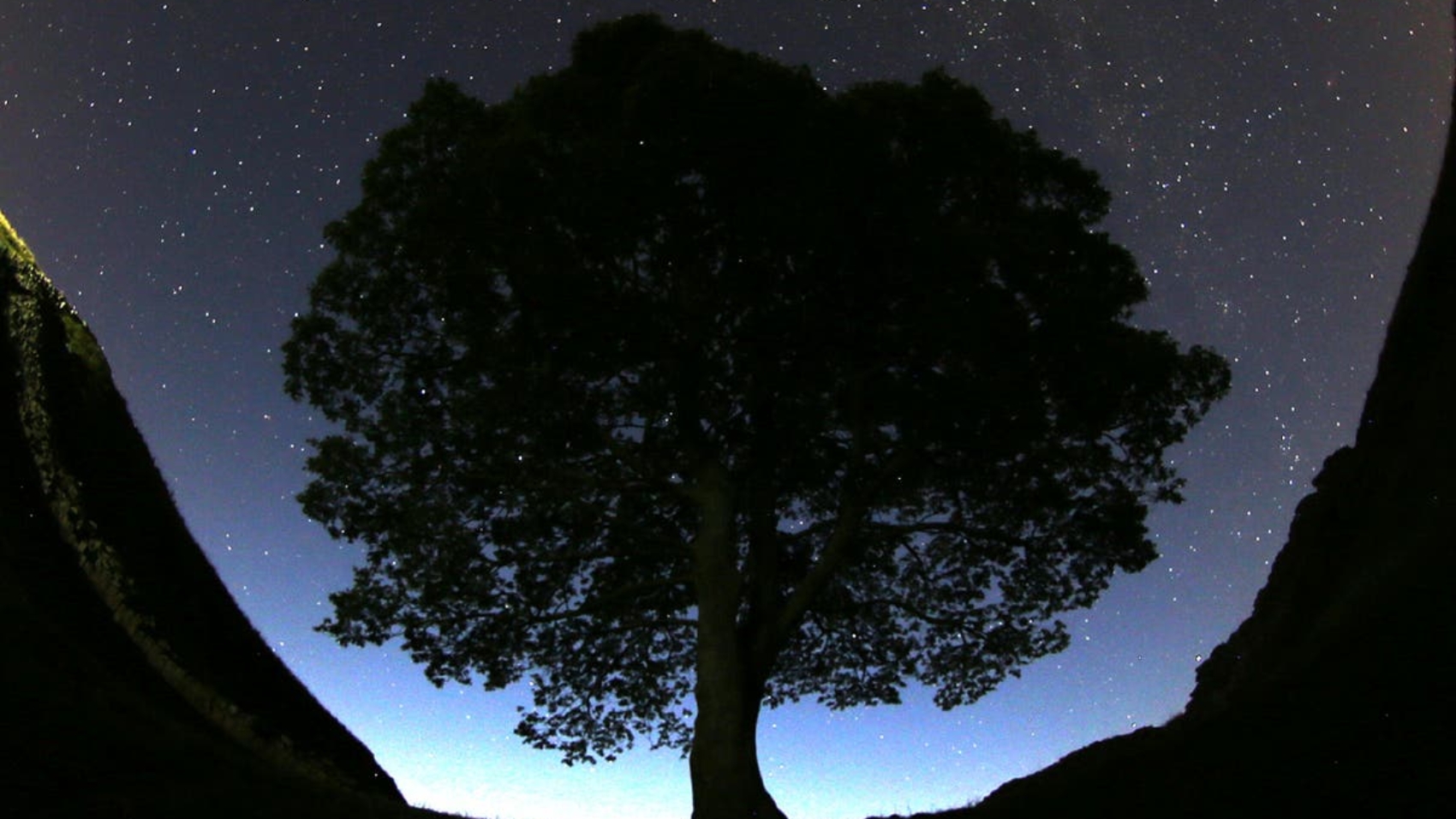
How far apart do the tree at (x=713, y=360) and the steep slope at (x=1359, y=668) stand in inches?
150

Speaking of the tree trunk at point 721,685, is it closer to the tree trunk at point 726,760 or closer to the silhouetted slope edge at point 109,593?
the tree trunk at point 726,760

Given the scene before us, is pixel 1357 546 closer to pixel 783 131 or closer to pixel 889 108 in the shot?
pixel 889 108

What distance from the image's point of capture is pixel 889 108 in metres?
16.8

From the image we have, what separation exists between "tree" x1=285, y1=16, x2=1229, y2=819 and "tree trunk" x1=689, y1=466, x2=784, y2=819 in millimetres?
63

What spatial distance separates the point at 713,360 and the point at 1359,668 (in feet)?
33.6

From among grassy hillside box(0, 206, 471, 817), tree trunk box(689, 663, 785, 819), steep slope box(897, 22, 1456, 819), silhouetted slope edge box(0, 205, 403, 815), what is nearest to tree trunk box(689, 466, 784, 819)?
tree trunk box(689, 663, 785, 819)

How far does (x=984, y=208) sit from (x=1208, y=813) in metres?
10.9

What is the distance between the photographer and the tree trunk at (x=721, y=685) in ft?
51.1

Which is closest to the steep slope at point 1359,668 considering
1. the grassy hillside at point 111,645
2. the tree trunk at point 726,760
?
the tree trunk at point 726,760

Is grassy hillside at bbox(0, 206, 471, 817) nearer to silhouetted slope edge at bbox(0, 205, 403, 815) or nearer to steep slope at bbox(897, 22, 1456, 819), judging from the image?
silhouetted slope edge at bbox(0, 205, 403, 815)

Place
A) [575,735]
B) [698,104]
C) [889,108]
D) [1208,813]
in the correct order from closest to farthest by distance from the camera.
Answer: [1208,813] < [698,104] < [889,108] < [575,735]

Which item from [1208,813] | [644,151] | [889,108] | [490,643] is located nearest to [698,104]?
[644,151]

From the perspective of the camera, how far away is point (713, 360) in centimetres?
1711

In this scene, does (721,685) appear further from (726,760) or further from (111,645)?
(111,645)
